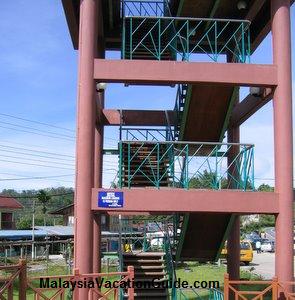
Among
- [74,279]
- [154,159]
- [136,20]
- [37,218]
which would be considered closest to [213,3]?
Answer: [136,20]

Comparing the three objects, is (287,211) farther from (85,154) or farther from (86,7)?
(86,7)

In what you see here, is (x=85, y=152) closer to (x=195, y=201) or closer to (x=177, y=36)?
(x=195, y=201)

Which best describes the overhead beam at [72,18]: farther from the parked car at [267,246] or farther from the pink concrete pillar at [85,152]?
the parked car at [267,246]

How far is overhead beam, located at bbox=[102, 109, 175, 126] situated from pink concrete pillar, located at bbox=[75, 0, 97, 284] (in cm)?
452

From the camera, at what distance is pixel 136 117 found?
1539cm

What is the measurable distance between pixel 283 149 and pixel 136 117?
589cm

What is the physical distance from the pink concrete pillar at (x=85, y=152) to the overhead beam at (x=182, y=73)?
0.27m

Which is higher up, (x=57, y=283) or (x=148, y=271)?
(x=57, y=283)

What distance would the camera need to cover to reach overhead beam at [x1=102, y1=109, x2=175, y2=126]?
49.4ft

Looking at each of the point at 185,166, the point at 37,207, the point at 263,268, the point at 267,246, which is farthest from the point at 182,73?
the point at 37,207

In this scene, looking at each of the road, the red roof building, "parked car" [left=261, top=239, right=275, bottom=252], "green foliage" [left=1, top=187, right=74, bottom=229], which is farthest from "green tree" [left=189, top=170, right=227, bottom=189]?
the red roof building

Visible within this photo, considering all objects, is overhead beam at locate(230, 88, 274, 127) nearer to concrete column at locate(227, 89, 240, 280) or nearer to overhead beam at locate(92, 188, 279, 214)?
concrete column at locate(227, 89, 240, 280)

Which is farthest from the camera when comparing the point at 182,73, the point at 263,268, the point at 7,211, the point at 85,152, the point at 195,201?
the point at 7,211

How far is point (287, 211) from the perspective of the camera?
34.4ft
